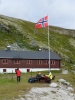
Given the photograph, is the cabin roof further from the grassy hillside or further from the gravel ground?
the gravel ground

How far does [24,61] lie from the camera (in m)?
74.8

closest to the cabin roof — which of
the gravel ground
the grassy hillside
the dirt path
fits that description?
the grassy hillside

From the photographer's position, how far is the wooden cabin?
240 ft

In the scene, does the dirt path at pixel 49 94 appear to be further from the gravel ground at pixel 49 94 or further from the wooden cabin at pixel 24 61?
the wooden cabin at pixel 24 61

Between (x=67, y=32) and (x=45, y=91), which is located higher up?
(x=67, y=32)

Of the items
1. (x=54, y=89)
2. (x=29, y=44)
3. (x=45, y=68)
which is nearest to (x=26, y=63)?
(x=45, y=68)

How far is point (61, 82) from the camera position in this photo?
4334 cm

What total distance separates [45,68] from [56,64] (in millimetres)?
3891

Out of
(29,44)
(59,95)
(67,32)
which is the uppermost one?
(67,32)

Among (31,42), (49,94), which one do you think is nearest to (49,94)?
(49,94)

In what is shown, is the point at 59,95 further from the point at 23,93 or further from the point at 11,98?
the point at 11,98

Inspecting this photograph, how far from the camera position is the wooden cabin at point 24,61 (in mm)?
73062

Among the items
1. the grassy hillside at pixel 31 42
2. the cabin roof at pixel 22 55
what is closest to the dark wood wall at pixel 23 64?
the cabin roof at pixel 22 55

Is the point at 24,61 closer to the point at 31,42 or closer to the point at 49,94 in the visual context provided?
the point at 31,42
